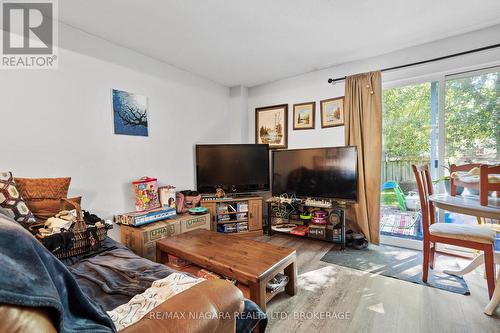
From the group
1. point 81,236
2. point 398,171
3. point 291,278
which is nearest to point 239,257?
point 291,278

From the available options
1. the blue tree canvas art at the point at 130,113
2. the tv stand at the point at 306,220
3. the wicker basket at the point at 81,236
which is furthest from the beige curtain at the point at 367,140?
the wicker basket at the point at 81,236

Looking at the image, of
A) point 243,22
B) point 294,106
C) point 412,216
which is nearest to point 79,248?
point 243,22

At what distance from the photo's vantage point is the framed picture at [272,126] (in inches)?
144

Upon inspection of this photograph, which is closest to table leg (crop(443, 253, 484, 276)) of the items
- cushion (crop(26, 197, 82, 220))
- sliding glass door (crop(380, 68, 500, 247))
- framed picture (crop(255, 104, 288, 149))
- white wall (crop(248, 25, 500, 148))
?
sliding glass door (crop(380, 68, 500, 247))

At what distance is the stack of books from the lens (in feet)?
7.61

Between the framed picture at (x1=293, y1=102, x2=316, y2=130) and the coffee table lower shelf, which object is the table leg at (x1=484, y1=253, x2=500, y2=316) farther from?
the framed picture at (x1=293, y1=102, x2=316, y2=130)

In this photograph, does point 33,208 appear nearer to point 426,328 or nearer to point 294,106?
point 426,328

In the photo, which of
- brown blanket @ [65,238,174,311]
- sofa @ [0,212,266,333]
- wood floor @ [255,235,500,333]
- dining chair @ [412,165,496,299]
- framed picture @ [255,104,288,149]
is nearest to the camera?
sofa @ [0,212,266,333]

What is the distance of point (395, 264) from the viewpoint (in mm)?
2367

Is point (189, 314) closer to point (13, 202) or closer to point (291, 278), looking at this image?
point (291, 278)

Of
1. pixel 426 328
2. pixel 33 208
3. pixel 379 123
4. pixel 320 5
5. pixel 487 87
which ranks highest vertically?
pixel 320 5

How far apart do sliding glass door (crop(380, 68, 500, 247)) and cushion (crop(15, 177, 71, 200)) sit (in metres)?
3.35

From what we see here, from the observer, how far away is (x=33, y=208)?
1.73 meters

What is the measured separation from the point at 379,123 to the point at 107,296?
300 centimetres
